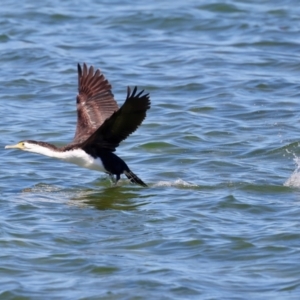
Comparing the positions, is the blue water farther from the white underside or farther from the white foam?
the white underside

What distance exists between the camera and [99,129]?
33.4 feet

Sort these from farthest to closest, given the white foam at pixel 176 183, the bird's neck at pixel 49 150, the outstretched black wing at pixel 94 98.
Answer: the outstretched black wing at pixel 94 98, the white foam at pixel 176 183, the bird's neck at pixel 49 150

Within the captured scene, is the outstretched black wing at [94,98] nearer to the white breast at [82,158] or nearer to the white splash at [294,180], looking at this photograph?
the white breast at [82,158]

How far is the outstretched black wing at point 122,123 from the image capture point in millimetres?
9750

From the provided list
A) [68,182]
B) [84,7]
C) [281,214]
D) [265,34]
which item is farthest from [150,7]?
[281,214]

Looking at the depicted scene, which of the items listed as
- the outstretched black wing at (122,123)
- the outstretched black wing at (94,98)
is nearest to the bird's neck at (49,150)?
the outstretched black wing at (122,123)

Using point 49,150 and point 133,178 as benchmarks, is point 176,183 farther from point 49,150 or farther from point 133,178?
point 49,150

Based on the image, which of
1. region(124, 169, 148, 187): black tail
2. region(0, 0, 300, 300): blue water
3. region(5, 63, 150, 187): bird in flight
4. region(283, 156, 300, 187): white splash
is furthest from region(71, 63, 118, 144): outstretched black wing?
region(283, 156, 300, 187): white splash

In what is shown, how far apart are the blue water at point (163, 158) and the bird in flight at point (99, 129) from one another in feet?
1.15

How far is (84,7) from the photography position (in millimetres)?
20438

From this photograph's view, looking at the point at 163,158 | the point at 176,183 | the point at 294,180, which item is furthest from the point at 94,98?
the point at 294,180

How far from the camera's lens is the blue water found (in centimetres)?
794

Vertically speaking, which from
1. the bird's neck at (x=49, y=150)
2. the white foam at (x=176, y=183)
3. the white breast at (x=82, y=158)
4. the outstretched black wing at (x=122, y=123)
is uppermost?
the outstretched black wing at (x=122, y=123)

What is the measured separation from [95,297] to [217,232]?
1890mm
